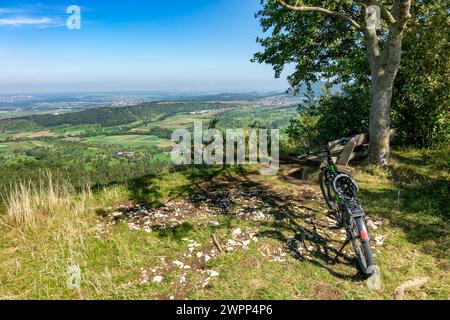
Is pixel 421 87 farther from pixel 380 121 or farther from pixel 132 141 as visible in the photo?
pixel 132 141

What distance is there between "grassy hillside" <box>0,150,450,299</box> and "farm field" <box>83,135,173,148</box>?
77.1 meters

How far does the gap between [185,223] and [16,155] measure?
330 ft

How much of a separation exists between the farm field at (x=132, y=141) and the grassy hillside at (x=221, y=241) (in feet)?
253

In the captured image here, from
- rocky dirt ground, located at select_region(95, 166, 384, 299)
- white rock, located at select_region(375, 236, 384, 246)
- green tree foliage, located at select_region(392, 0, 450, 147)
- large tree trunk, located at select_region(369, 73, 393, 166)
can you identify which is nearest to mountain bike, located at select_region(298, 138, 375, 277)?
rocky dirt ground, located at select_region(95, 166, 384, 299)

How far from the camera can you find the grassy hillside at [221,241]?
194 inches

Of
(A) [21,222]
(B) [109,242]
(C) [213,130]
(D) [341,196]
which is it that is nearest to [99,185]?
(A) [21,222]

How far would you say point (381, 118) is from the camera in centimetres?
1017

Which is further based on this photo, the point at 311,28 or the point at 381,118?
the point at 311,28

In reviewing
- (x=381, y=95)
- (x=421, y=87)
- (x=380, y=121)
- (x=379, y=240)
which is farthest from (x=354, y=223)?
(x=421, y=87)

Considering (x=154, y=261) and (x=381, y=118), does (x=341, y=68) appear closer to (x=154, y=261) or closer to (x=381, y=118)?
(x=381, y=118)

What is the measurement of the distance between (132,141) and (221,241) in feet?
324

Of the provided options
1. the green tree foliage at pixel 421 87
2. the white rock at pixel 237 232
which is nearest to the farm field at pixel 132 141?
the green tree foliage at pixel 421 87

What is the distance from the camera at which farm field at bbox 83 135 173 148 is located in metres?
89.7

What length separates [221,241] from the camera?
6340mm
